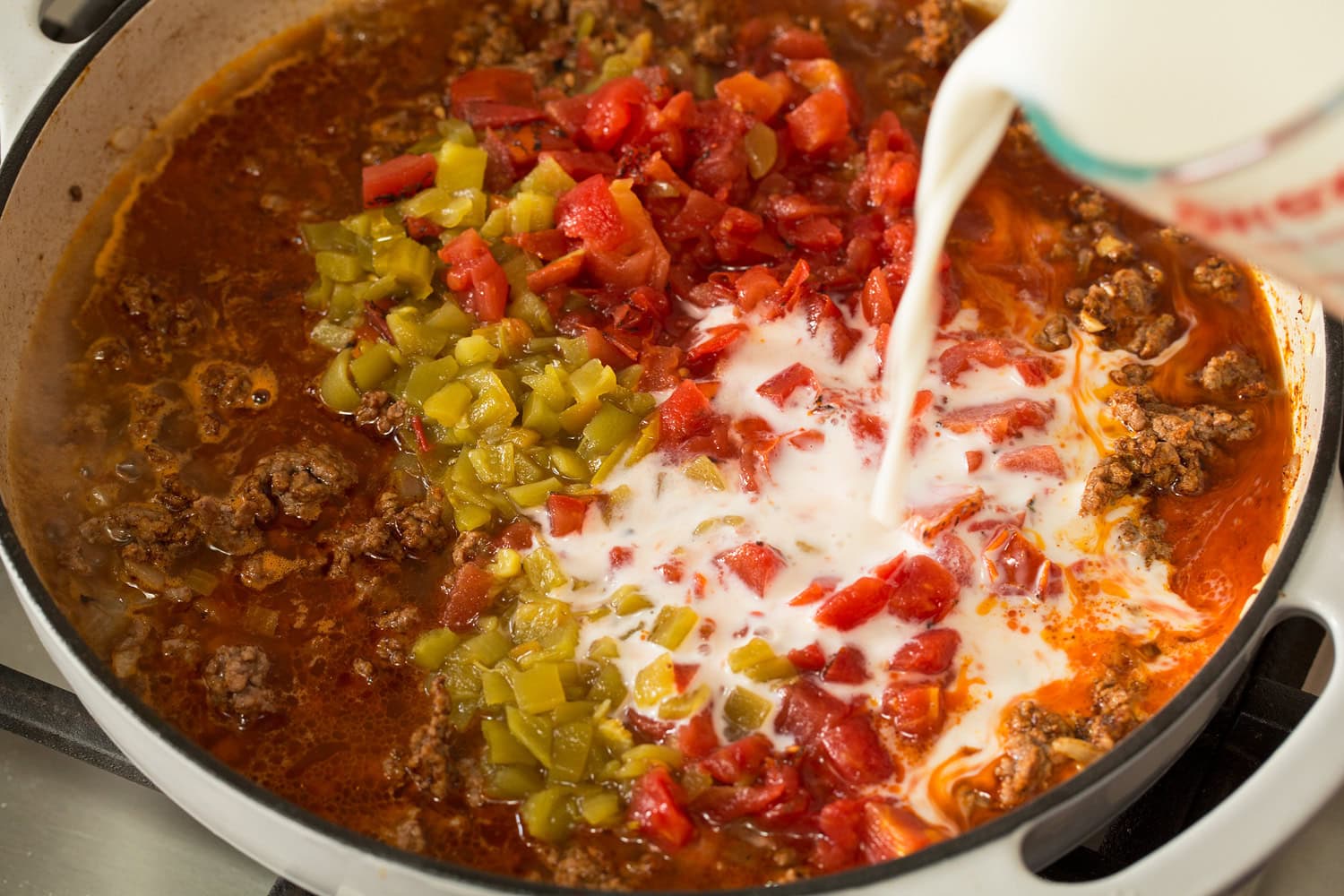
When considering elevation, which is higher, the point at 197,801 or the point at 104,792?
the point at 197,801

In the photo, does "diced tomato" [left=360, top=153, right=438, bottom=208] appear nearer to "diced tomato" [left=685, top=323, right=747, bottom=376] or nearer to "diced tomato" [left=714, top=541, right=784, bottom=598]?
"diced tomato" [left=685, top=323, right=747, bottom=376]

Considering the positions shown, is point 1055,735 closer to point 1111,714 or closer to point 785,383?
point 1111,714

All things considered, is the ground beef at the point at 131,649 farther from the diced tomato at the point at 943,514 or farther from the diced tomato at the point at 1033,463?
the diced tomato at the point at 1033,463

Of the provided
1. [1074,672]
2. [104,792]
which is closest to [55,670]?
[104,792]

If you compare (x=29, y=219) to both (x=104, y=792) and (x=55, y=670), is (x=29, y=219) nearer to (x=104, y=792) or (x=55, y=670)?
(x=55, y=670)

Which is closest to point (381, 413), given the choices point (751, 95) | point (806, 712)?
point (806, 712)

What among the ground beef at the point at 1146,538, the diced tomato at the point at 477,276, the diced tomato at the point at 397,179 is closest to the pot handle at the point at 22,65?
the diced tomato at the point at 397,179
